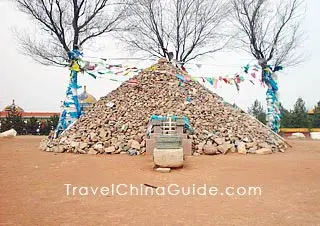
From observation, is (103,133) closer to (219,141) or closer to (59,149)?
(59,149)

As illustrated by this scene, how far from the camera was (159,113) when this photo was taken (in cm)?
1162

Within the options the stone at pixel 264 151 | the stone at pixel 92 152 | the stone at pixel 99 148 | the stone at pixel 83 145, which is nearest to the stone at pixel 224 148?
the stone at pixel 264 151

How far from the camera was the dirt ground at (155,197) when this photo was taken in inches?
165

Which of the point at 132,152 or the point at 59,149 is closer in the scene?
the point at 132,152

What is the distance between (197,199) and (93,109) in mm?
9146

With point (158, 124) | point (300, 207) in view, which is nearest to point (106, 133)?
point (158, 124)

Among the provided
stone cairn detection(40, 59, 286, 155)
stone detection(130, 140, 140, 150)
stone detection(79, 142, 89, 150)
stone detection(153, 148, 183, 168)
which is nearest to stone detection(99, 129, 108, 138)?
stone cairn detection(40, 59, 286, 155)

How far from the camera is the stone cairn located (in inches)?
419

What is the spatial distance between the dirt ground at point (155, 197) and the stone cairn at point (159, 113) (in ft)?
3.70

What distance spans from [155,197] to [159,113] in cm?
640

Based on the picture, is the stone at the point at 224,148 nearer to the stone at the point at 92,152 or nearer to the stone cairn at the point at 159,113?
the stone cairn at the point at 159,113

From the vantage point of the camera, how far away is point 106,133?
11.2m

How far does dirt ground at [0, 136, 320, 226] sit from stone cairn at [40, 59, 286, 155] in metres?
1.13

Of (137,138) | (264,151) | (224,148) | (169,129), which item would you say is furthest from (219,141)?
(137,138)
